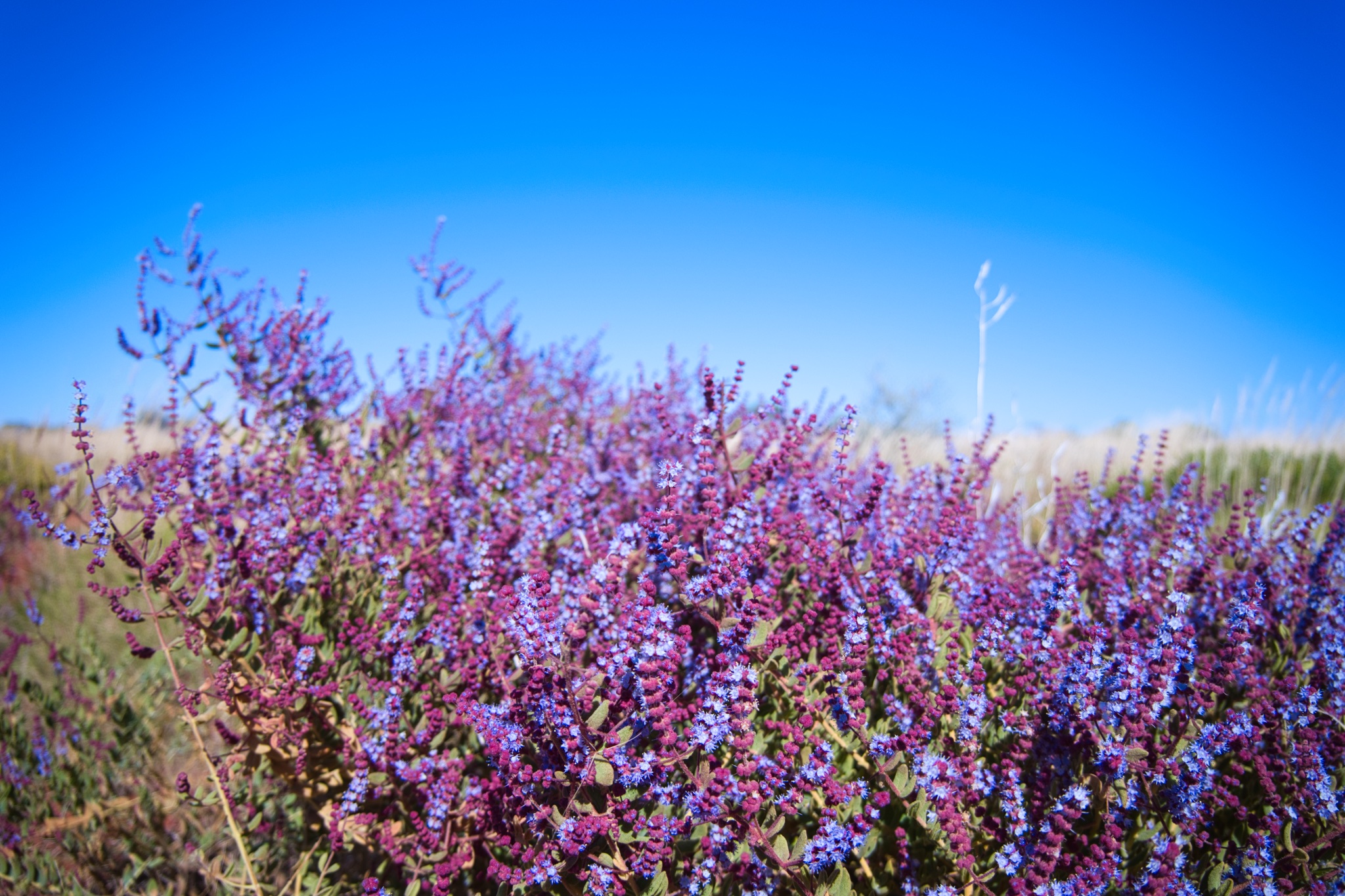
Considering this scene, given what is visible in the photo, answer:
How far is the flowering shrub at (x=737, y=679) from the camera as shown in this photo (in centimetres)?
153

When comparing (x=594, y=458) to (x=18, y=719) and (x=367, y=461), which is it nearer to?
(x=367, y=461)

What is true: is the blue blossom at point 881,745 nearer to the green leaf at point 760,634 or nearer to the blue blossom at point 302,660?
the green leaf at point 760,634

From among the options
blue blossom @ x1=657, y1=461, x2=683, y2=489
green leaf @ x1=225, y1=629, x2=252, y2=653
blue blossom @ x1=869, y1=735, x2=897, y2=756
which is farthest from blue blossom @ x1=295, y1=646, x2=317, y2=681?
blue blossom @ x1=869, y1=735, x2=897, y2=756

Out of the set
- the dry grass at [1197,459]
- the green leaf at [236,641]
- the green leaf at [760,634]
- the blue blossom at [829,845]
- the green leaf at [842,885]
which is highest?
the dry grass at [1197,459]

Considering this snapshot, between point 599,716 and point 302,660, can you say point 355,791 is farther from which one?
point 599,716

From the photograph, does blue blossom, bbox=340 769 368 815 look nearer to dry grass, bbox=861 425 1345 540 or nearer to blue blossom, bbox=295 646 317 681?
blue blossom, bbox=295 646 317 681

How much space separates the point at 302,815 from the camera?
261cm

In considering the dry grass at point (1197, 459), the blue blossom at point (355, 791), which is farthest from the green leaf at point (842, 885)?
the dry grass at point (1197, 459)

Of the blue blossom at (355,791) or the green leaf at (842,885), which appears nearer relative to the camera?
the green leaf at (842,885)

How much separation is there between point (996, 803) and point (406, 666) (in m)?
1.66

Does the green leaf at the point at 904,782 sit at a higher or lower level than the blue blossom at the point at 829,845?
higher

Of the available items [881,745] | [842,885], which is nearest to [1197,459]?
[881,745]

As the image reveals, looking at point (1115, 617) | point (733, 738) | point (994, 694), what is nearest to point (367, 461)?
point (733, 738)

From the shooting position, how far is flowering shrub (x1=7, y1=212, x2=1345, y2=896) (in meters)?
1.53
